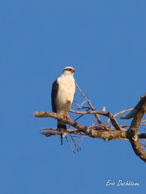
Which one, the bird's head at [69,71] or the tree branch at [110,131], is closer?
the tree branch at [110,131]

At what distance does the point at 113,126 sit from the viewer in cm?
428

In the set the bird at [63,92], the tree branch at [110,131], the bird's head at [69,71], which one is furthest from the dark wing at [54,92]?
the tree branch at [110,131]

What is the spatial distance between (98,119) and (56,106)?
2776mm

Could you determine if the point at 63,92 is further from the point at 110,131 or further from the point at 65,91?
the point at 110,131

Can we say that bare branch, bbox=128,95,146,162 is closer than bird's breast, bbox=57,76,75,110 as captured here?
Yes

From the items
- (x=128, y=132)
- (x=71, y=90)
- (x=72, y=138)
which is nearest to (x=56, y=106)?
(x=71, y=90)

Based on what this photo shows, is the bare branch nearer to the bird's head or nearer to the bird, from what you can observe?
the bird

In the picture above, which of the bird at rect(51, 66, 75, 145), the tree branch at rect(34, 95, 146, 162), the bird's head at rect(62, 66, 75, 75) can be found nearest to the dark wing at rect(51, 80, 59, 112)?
the bird at rect(51, 66, 75, 145)

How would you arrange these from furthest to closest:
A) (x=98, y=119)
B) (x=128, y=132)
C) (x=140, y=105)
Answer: (x=98, y=119) → (x=128, y=132) → (x=140, y=105)

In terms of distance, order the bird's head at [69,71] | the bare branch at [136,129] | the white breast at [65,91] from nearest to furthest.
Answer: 1. the bare branch at [136,129]
2. the white breast at [65,91]
3. the bird's head at [69,71]

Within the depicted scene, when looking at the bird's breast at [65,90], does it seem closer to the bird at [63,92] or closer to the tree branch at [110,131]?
the bird at [63,92]

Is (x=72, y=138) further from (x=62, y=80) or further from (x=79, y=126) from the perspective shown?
(x=62, y=80)

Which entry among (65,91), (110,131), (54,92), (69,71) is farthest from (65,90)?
(110,131)

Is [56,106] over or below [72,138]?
over
